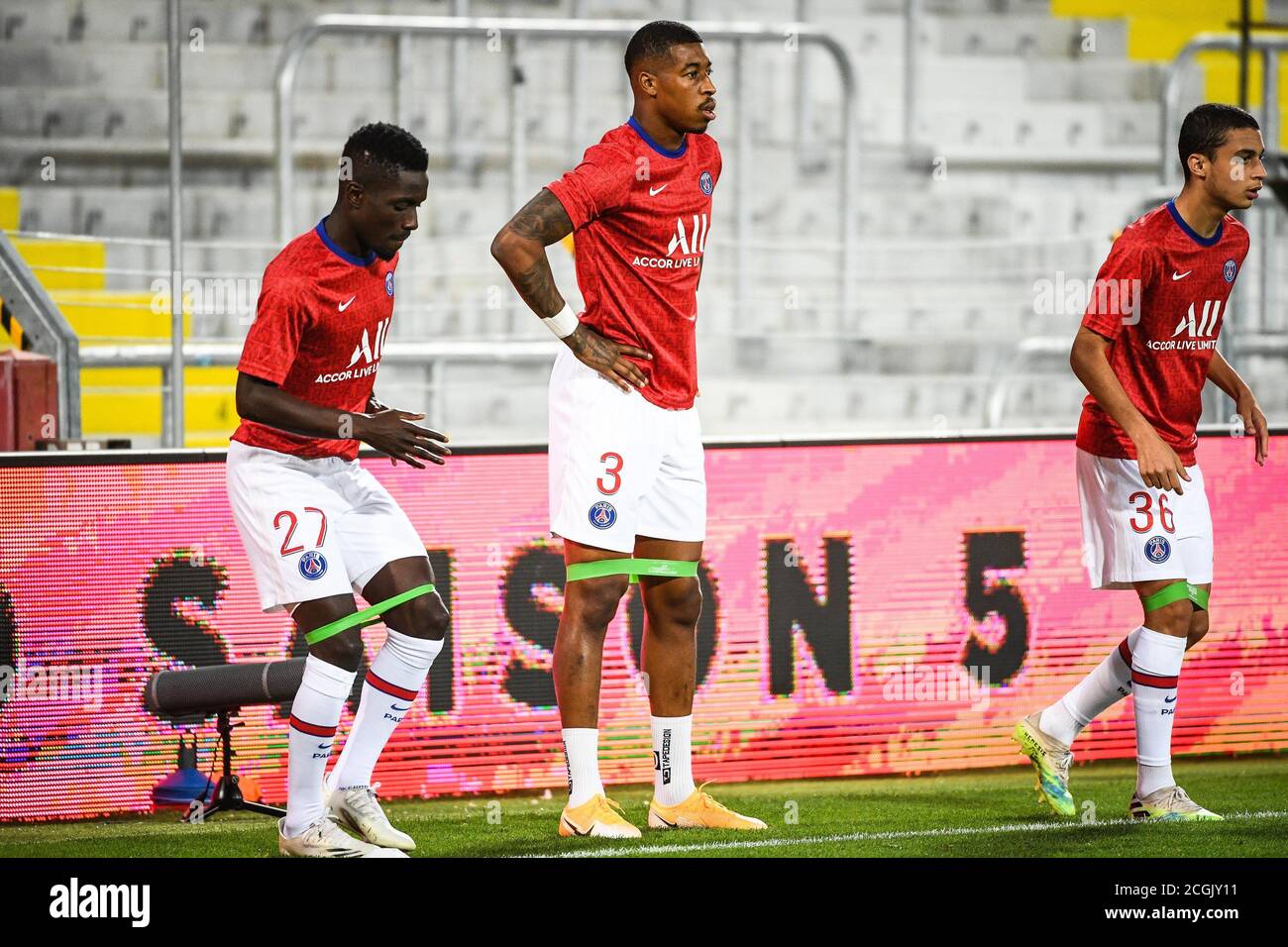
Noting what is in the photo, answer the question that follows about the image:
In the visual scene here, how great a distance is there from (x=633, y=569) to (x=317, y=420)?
1027 mm

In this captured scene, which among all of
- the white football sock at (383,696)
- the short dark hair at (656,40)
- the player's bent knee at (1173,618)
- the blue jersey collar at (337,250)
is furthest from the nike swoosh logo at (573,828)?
the short dark hair at (656,40)

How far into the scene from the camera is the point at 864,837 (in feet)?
16.3

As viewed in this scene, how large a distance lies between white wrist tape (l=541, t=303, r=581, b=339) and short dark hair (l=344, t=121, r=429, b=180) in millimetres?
534

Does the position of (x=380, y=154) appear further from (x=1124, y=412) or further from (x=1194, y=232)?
(x=1194, y=232)

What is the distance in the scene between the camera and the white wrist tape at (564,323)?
15.9ft

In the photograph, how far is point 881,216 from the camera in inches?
444

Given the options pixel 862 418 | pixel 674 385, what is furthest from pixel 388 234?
pixel 862 418

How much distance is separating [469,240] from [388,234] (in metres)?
4.61

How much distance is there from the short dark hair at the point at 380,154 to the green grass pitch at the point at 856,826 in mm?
1837

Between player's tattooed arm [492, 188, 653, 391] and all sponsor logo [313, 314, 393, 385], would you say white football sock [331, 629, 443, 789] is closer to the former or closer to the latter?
all sponsor logo [313, 314, 393, 385]

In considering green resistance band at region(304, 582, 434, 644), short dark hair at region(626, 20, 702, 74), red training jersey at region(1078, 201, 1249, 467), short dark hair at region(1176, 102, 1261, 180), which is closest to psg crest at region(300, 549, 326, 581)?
green resistance band at region(304, 582, 434, 644)

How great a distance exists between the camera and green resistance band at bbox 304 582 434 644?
468 cm

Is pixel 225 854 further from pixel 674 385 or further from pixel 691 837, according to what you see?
pixel 674 385
